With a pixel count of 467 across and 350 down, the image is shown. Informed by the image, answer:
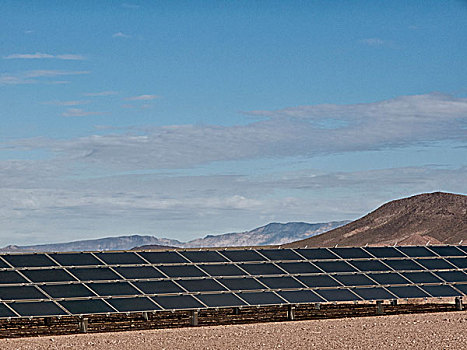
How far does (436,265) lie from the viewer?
43.0 metres

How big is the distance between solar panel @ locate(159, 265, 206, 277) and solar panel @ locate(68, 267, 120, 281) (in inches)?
98.1

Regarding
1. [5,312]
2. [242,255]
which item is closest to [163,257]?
[242,255]

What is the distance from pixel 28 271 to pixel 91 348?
25.7ft

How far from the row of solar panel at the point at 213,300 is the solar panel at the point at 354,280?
44 centimetres

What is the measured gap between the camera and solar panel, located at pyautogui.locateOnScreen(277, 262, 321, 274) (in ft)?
130

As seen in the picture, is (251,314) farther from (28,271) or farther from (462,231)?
(462,231)

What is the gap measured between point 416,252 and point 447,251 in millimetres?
2002

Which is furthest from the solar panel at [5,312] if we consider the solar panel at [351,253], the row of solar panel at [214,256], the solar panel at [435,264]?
the solar panel at [435,264]

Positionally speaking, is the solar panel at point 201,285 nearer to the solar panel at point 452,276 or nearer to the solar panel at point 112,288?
the solar panel at point 112,288

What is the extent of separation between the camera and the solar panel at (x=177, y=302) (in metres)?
34.5

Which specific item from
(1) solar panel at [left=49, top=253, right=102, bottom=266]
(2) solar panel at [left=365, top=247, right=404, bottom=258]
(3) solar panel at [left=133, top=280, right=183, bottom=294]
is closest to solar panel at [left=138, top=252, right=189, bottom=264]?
(3) solar panel at [left=133, top=280, right=183, bottom=294]

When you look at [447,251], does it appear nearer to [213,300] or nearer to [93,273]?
[213,300]

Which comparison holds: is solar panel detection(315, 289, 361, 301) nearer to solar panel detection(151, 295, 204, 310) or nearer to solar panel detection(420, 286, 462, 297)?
solar panel detection(420, 286, 462, 297)

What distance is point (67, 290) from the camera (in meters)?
34.2
